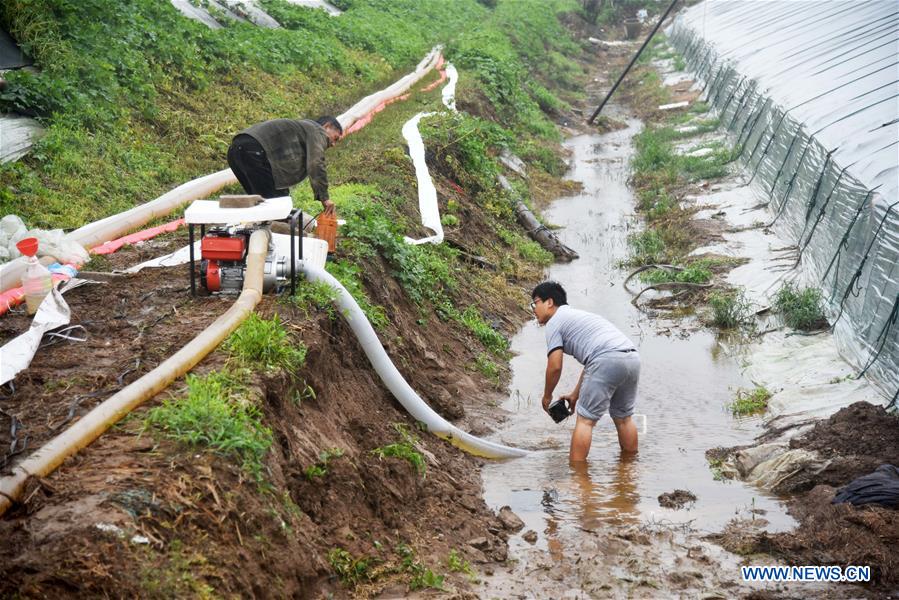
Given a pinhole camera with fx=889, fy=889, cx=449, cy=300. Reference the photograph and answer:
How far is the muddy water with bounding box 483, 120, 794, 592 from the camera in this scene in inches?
263

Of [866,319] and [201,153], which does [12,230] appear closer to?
[201,153]

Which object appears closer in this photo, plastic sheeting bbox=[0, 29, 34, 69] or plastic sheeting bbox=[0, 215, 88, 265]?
plastic sheeting bbox=[0, 215, 88, 265]

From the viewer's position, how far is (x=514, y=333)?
11.4 meters

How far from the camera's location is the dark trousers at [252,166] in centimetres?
824

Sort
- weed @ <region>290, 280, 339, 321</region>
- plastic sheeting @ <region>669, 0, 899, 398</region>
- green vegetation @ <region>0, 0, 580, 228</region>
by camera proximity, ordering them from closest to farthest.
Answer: weed @ <region>290, 280, 339, 321</region>
plastic sheeting @ <region>669, 0, 899, 398</region>
green vegetation @ <region>0, 0, 580, 228</region>

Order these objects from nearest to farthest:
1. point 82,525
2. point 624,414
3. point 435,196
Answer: point 82,525 < point 624,414 < point 435,196

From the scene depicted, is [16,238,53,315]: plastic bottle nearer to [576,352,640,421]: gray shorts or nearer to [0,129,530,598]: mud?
[0,129,530,598]: mud

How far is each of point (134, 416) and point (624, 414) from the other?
4373 mm

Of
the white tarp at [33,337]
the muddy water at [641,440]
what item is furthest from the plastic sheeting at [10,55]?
the muddy water at [641,440]

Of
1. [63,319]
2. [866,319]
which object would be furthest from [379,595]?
[866,319]

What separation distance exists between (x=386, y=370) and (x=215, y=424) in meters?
2.68

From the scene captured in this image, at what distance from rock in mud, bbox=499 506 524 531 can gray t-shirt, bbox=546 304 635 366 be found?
1514 mm

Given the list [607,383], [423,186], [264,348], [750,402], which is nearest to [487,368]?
[607,383]

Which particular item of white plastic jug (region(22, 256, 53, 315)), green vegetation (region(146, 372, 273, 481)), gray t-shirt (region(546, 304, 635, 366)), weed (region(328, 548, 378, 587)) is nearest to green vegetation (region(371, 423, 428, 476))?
weed (region(328, 548, 378, 587))
